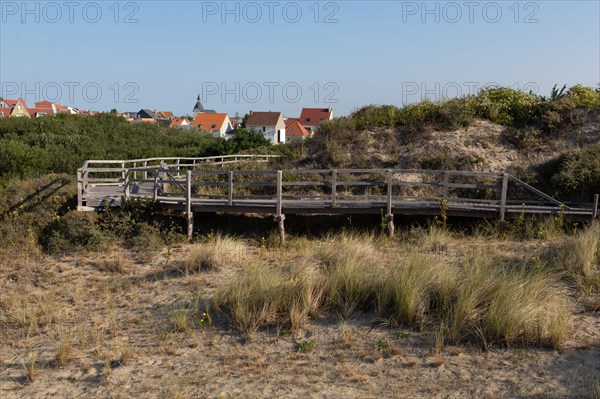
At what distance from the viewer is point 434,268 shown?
898cm

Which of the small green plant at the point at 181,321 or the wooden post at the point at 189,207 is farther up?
the wooden post at the point at 189,207

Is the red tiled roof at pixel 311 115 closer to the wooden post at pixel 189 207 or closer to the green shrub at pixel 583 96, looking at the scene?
the green shrub at pixel 583 96

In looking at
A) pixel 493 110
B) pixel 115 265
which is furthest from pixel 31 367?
pixel 493 110

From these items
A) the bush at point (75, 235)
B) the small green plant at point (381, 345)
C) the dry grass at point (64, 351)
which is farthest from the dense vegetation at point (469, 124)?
the dry grass at point (64, 351)

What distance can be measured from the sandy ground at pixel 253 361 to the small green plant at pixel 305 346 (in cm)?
9

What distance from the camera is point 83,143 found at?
36188 mm

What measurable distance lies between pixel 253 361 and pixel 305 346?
2.44 ft

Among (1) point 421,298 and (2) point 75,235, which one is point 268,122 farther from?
(1) point 421,298

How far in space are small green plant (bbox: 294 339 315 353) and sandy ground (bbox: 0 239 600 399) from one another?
0.09 m

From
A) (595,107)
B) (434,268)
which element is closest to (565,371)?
(434,268)

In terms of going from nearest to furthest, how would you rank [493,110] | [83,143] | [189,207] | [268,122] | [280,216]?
[280,216] → [189,207] → [493,110] → [83,143] → [268,122]

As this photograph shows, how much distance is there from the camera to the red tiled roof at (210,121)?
9619 centimetres

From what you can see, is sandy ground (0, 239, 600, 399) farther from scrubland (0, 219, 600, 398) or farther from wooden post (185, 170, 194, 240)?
wooden post (185, 170, 194, 240)

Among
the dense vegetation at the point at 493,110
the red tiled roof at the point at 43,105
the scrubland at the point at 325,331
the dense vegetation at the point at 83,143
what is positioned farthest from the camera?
the red tiled roof at the point at 43,105
